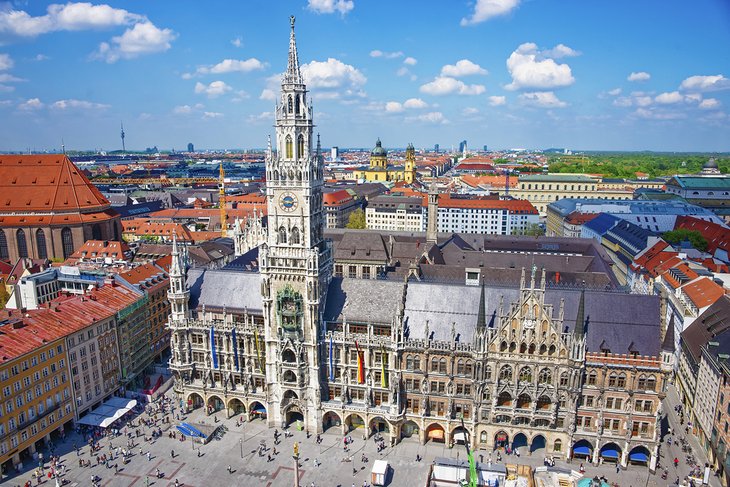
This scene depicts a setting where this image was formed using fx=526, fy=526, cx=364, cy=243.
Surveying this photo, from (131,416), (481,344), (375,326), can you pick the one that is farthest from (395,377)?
(131,416)

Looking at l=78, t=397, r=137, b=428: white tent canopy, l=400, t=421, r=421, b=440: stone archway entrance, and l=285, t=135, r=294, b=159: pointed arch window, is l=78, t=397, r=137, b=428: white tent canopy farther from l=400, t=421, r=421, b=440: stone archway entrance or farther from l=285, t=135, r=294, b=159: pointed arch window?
l=285, t=135, r=294, b=159: pointed arch window

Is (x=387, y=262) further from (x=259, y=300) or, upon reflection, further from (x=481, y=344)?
(x=481, y=344)

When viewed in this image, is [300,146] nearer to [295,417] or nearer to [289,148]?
[289,148]

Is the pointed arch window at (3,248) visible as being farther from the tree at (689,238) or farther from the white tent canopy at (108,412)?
the tree at (689,238)

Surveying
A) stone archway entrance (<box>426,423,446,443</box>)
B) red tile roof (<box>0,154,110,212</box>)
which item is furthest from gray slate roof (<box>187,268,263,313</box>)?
red tile roof (<box>0,154,110,212</box>)

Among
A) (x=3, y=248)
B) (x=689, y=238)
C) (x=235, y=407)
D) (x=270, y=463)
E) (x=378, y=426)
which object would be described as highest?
(x=689, y=238)

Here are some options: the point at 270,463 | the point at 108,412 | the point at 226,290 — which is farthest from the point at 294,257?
the point at 108,412
